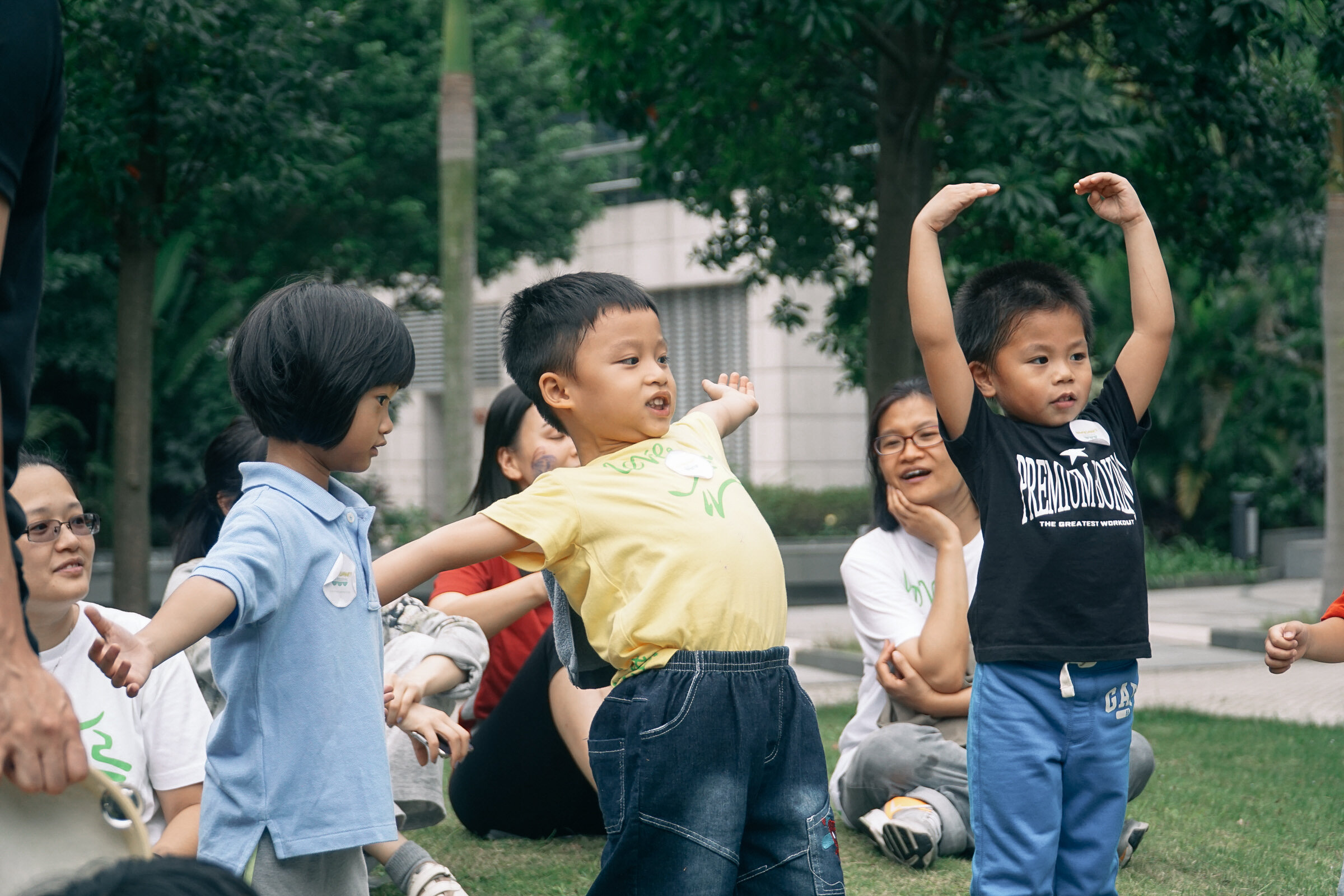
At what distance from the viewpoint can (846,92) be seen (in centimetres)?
862

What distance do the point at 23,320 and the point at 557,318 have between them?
A: 44.8 inches

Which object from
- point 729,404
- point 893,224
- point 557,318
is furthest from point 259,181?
point 557,318

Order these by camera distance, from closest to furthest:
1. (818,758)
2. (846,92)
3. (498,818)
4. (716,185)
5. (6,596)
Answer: (6,596), (818,758), (498,818), (846,92), (716,185)

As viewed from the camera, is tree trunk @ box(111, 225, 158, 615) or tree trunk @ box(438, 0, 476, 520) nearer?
tree trunk @ box(111, 225, 158, 615)

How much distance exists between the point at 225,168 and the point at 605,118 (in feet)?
8.51

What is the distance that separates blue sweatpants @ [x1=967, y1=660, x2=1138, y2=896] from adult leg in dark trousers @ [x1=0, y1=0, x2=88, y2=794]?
1.87 metres

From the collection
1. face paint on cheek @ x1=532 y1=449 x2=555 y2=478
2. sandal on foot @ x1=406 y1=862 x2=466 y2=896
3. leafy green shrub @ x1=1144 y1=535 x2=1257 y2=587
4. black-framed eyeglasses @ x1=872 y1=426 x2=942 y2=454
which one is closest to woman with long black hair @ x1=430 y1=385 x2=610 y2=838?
face paint on cheek @ x1=532 y1=449 x2=555 y2=478

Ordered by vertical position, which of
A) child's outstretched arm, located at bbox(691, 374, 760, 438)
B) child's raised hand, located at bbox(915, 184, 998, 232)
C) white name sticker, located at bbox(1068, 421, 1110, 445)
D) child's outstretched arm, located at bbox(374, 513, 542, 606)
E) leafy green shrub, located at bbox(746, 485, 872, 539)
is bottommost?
leafy green shrub, located at bbox(746, 485, 872, 539)

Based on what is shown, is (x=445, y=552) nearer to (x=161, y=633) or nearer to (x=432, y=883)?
(x=161, y=633)

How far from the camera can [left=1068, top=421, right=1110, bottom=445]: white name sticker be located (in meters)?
2.88

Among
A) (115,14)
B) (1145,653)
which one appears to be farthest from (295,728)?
(115,14)

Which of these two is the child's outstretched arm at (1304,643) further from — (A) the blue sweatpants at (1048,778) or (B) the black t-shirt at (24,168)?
(B) the black t-shirt at (24,168)

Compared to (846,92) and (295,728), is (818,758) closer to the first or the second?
(295,728)

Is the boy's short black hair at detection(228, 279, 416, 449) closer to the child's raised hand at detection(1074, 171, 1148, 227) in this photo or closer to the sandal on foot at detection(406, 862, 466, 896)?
the sandal on foot at detection(406, 862, 466, 896)
